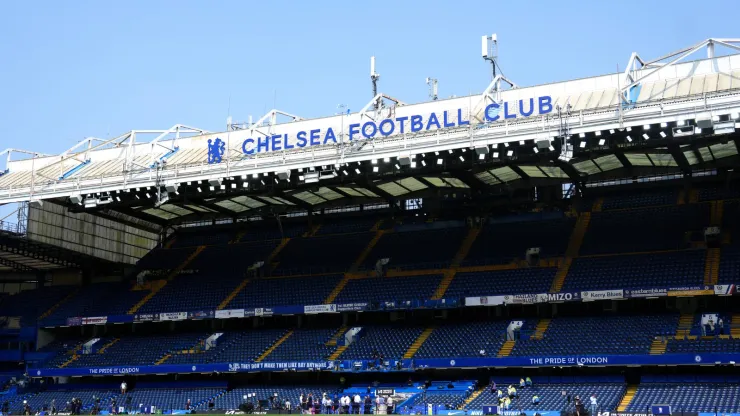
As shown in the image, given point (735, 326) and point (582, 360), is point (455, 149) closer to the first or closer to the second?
point (582, 360)

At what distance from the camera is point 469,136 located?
48719 millimetres

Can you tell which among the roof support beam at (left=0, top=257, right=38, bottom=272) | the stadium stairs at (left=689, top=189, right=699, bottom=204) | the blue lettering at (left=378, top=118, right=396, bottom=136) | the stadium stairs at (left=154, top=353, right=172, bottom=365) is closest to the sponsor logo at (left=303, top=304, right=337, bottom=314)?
the stadium stairs at (left=154, top=353, right=172, bottom=365)

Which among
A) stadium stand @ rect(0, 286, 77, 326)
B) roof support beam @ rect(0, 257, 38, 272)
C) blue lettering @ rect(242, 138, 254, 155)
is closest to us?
Result: blue lettering @ rect(242, 138, 254, 155)

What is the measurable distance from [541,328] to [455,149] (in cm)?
1328

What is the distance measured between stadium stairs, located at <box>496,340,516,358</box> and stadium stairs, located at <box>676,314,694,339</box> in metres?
9.57

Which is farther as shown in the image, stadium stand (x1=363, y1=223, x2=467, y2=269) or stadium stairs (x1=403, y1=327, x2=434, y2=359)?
stadium stand (x1=363, y1=223, x2=467, y2=269)

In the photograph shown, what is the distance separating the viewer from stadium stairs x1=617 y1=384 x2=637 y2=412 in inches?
1804

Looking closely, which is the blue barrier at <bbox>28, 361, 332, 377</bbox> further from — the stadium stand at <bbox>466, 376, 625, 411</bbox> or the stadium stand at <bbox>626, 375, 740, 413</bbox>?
the stadium stand at <bbox>626, 375, 740, 413</bbox>

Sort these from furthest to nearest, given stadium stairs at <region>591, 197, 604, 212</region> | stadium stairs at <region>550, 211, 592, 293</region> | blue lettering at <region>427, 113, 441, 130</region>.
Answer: stadium stairs at <region>591, 197, 604, 212</region> < stadium stairs at <region>550, 211, 592, 293</region> < blue lettering at <region>427, 113, 441, 130</region>

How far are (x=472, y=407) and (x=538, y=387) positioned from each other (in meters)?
4.39

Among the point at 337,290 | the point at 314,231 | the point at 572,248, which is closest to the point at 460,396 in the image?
the point at 572,248

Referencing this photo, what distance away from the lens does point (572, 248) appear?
5866 centimetres

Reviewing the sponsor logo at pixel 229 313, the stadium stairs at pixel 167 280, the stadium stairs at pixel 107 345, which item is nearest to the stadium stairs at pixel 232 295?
the sponsor logo at pixel 229 313

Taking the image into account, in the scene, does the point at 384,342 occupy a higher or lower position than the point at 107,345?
higher
